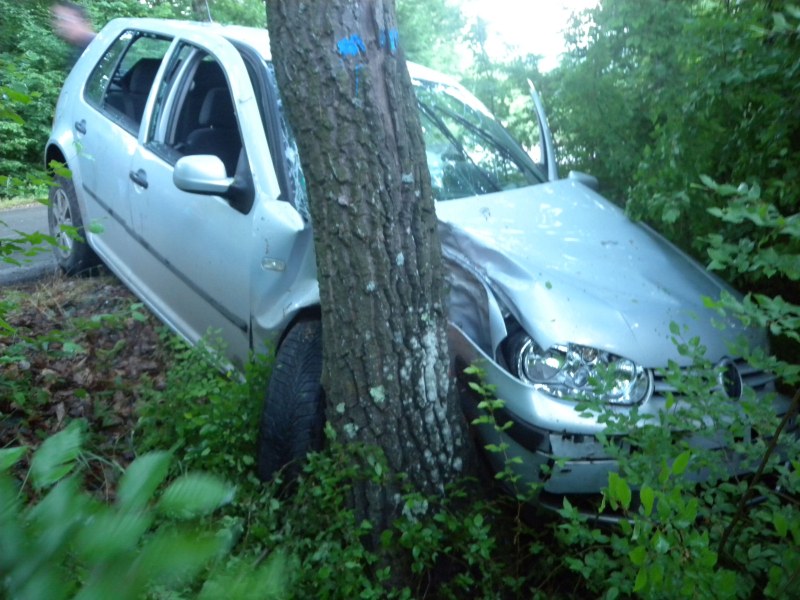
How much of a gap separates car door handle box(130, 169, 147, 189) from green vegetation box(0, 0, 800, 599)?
81 centimetres

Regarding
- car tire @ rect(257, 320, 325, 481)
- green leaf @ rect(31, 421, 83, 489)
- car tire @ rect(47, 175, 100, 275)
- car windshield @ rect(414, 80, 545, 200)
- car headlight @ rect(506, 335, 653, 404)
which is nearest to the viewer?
green leaf @ rect(31, 421, 83, 489)

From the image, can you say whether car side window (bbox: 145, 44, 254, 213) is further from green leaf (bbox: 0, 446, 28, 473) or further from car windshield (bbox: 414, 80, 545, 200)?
green leaf (bbox: 0, 446, 28, 473)

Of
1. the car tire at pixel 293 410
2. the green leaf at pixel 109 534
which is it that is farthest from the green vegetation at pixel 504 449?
the car tire at pixel 293 410

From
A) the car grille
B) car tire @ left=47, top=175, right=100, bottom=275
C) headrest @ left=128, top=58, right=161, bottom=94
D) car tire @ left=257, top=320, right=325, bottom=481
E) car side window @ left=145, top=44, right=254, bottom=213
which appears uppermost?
the car grille

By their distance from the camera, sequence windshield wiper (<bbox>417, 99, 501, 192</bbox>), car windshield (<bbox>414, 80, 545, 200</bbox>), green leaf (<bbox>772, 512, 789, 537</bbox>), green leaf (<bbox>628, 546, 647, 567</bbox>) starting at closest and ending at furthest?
1. green leaf (<bbox>628, 546, 647, 567</bbox>)
2. green leaf (<bbox>772, 512, 789, 537</bbox>)
3. car windshield (<bbox>414, 80, 545, 200</bbox>)
4. windshield wiper (<bbox>417, 99, 501, 192</bbox>)

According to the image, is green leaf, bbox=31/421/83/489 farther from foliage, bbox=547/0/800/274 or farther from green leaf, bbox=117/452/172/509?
foliage, bbox=547/0/800/274

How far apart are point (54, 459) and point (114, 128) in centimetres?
471

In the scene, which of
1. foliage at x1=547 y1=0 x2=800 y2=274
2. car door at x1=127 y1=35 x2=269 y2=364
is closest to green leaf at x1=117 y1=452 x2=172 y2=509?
foliage at x1=547 y1=0 x2=800 y2=274

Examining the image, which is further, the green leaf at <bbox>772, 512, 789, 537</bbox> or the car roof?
the car roof

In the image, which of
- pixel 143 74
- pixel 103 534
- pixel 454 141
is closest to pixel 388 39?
pixel 454 141

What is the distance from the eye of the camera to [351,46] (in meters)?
2.70

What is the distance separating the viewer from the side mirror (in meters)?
3.61

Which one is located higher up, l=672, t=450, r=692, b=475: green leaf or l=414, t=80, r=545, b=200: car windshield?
l=672, t=450, r=692, b=475: green leaf

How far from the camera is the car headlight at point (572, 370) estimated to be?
2.84 meters
